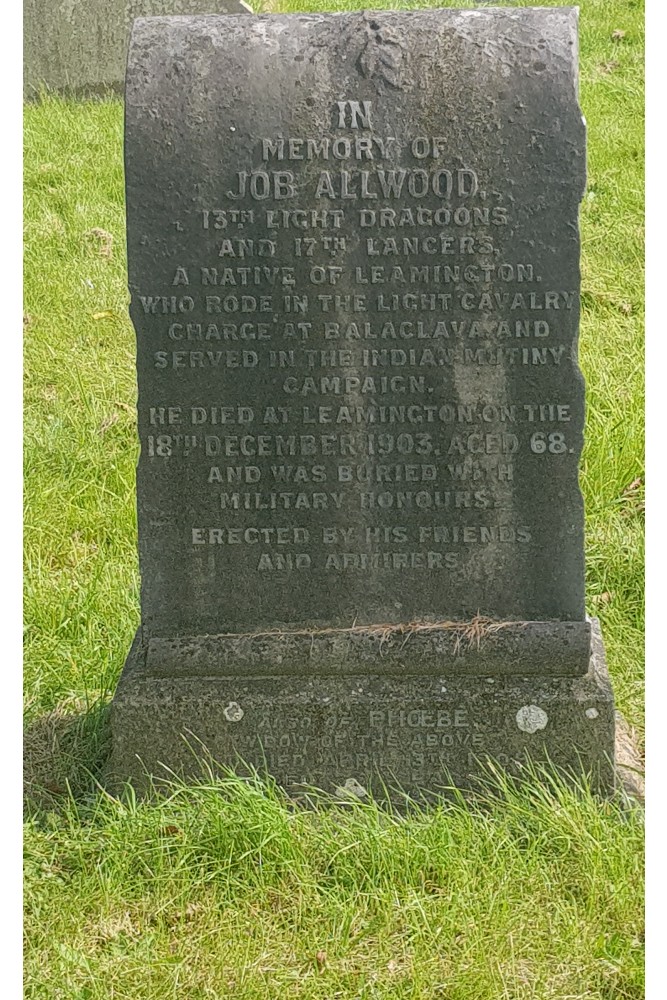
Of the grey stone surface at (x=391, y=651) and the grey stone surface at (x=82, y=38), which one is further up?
the grey stone surface at (x=82, y=38)

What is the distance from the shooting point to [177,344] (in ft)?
10.5

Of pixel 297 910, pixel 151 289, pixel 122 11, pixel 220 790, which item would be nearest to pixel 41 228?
pixel 122 11

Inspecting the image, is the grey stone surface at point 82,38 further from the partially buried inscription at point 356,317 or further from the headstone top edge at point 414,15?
the partially buried inscription at point 356,317

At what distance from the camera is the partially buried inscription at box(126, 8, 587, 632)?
3.07 meters

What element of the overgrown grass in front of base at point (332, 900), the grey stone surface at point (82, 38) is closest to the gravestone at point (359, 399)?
the overgrown grass in front of base at point (332, 900)

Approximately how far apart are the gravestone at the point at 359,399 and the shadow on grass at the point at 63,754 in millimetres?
220

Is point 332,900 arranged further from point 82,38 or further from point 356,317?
point 82,38

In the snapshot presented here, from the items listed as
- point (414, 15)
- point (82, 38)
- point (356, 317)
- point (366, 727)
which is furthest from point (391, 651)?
point (82, 38)

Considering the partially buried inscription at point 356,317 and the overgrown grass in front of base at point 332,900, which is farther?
the partially buried inscription at point 356,317

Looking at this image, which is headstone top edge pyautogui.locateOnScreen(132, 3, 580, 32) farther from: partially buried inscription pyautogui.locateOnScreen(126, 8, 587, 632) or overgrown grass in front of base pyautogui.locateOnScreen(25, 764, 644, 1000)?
overgrown grass in front of base pyautogui.locateOnScreen(25, 764, 644, 1000)

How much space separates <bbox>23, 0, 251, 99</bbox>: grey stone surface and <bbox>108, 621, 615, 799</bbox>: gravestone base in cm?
632

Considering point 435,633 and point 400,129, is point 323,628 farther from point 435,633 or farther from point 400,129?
point 400,129

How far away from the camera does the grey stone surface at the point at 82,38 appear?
333 inches

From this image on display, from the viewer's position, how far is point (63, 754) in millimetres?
3588
